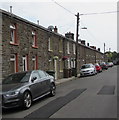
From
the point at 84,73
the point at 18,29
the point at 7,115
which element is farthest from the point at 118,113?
the point at 84,73

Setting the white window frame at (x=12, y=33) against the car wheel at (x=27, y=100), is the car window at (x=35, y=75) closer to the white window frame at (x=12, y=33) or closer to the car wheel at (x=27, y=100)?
the car wheel at (x=27, y=100)

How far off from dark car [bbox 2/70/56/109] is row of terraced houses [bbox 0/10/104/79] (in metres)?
4.25

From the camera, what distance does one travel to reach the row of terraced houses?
50.9 ft

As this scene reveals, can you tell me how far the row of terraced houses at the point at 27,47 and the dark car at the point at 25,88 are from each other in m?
4.25

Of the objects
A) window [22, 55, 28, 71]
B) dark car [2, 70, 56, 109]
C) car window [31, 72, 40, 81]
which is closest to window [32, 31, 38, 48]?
window [22, 55, 28, 71]

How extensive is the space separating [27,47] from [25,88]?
962 cm

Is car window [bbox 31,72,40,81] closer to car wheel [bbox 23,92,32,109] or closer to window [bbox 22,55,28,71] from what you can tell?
car wheel [bbox 23,92,32,109]

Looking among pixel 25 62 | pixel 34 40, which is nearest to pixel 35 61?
pixel 34 40

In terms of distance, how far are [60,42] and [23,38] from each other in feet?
36.4

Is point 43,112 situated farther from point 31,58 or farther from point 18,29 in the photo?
point 31,58

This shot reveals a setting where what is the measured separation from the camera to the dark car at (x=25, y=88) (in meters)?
9.02

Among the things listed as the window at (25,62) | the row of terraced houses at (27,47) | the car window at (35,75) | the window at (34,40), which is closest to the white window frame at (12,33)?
the row of terraced houses at (27,47)

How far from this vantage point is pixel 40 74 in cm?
1180

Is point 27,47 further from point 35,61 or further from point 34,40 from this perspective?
point 35,61
